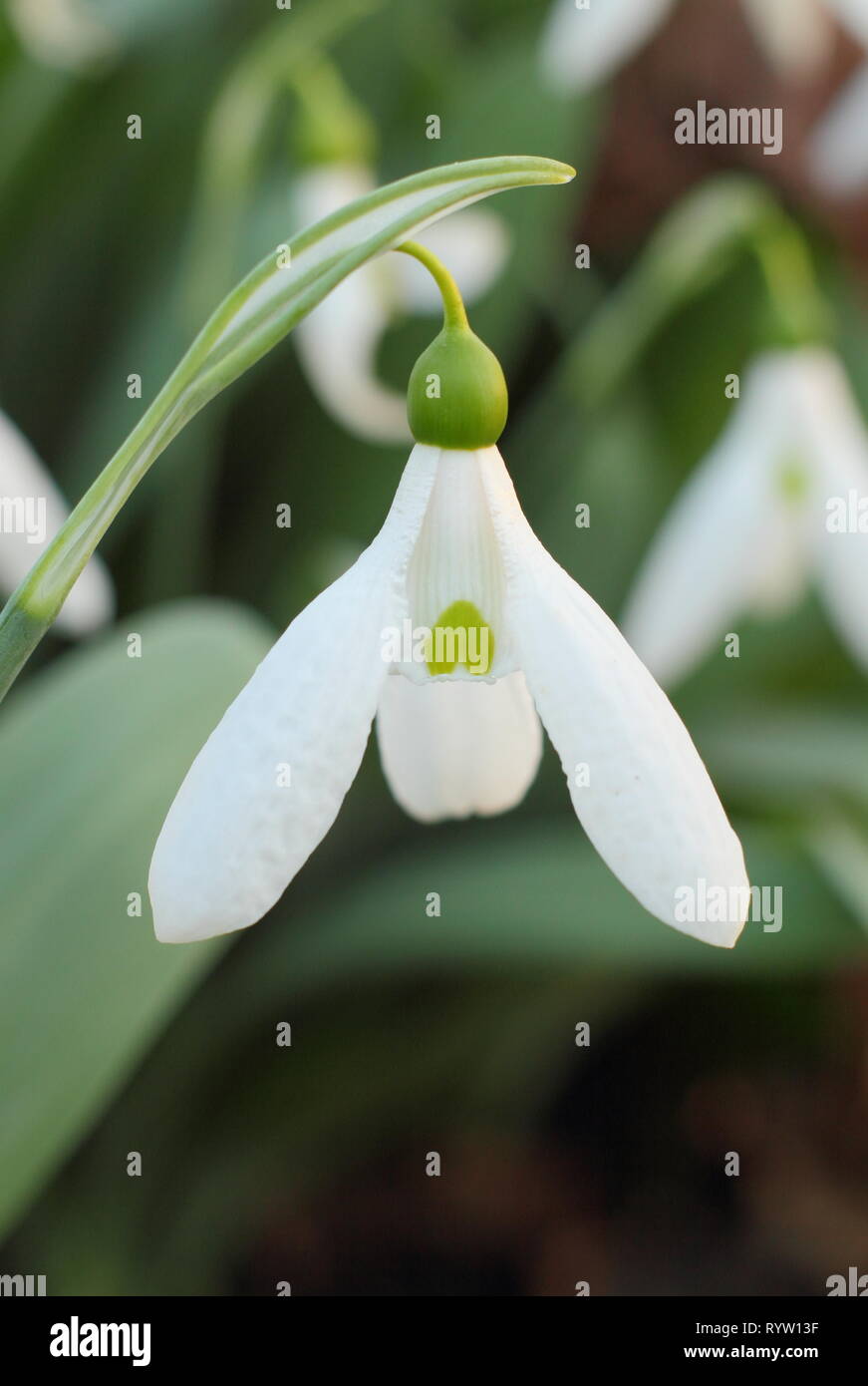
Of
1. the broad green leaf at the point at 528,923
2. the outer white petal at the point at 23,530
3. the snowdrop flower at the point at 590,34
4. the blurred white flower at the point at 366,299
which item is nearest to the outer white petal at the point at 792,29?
the snowdrop flower at the point at 590,34

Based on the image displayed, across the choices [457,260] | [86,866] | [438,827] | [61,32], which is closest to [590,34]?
[457,260]

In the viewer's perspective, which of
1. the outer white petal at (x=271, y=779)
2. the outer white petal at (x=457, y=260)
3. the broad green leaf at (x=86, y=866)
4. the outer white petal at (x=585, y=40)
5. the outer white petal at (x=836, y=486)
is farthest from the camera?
the outer white petal at (x=585, y=40)

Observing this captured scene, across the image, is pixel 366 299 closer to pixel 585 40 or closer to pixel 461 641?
pixel 585 40

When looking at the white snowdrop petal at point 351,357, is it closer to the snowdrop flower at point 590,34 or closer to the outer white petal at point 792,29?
the snowdrop flower at point 590,34

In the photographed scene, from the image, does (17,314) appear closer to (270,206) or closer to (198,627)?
(270,206)

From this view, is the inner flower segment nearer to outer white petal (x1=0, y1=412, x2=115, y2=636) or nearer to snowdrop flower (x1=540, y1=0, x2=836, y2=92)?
outer white petal (x1=0, y1=412, x2=115, y2=636)
